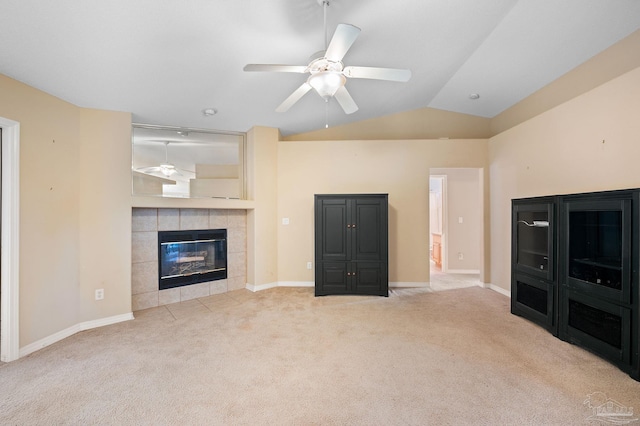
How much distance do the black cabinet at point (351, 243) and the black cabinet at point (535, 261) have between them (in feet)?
5.36

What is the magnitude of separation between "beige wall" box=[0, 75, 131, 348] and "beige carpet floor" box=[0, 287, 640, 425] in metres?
0.37

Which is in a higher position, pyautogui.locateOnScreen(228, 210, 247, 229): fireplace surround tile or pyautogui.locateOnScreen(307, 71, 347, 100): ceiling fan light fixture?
pyautogui.locateOnScreen(307, 71, 347, 100): ceiling fan light fixture

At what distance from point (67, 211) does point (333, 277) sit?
3326 millimetres

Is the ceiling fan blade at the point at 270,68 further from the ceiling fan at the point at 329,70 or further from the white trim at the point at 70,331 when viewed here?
the white trim at the point at 70,331

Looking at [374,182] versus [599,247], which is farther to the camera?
[374,182]

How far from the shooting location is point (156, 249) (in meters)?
3.82

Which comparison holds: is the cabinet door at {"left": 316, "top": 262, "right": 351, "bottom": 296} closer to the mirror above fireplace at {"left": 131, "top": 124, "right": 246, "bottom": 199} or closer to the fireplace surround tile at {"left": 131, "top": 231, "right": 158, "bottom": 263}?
the mirror above fireplace at {"left": 131, "top": 124, "right": 246, "bottom": 199}

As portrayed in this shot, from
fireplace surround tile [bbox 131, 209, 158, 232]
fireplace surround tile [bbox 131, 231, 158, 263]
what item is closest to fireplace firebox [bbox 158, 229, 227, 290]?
fireplace surround tile [bbox 131, 231, 158, 263]

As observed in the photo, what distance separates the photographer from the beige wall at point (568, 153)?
103 inches

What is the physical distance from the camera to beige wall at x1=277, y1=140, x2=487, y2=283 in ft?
15.3

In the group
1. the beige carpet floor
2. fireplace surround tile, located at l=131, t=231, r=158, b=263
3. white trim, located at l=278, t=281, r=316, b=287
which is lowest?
the beige carpet floor

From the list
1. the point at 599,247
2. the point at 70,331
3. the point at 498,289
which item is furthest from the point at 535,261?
the point at 70,331

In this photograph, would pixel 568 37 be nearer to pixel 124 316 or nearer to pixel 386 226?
pixel 386 226

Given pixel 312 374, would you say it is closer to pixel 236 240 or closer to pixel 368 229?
pixel 368 229
